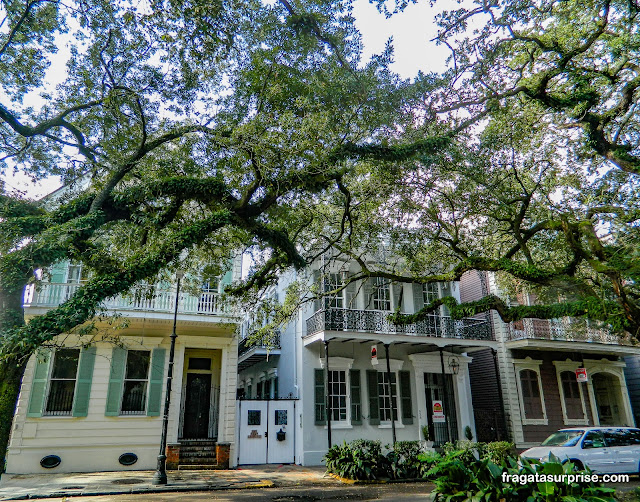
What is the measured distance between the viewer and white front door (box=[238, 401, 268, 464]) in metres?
15.3

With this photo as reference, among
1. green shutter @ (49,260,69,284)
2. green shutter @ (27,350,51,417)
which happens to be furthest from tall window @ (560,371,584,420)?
green shutter @ (49,260,69,284)

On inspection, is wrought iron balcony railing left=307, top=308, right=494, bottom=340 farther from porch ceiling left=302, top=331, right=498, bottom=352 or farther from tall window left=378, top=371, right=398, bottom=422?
tall window left=378, top=371, right=398, bottom=422

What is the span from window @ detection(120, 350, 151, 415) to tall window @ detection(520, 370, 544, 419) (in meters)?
15.1

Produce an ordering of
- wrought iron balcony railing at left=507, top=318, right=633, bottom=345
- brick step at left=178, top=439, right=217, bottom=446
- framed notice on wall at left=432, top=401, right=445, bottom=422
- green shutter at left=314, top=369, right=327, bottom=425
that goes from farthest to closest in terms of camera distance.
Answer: wrought iron balcony railing at left=507, top=318, right=633, bottom=345 < green shutter at left=314, top=369, right=327, bottom=425 < framed notice on wall at left=432, top=401, right=445, bottom=422 < brick step at left=178, top=439, right=217, bottom=446

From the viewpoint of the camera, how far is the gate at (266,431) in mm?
15359

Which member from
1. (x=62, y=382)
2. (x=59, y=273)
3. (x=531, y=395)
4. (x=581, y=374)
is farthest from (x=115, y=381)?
(x=581, y=374)

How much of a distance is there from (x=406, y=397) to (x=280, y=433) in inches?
201

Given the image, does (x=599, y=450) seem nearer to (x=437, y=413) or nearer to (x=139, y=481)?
(x=437, y=413)

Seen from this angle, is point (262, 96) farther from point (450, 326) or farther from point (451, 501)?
point (450, 326)

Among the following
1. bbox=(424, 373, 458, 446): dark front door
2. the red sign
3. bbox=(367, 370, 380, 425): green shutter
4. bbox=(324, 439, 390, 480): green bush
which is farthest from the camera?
the red sign

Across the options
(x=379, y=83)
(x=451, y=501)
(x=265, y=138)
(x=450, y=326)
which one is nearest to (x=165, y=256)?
(x=265, y=138)

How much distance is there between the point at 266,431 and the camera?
15719mm

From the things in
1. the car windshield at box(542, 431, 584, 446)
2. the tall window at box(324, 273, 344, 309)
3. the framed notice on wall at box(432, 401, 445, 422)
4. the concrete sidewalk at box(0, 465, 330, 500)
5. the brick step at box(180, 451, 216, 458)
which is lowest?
the concrete sidewalk at box(0, 465, 330, 500)

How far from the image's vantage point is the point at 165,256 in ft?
30.7
